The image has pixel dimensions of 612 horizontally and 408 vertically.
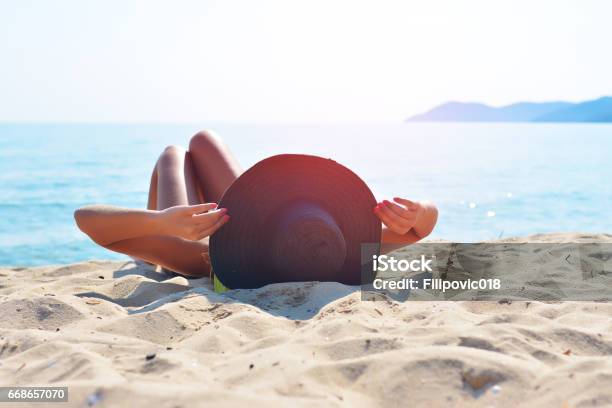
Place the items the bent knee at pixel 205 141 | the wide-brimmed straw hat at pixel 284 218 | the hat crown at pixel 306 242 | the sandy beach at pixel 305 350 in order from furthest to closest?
Result: the bent knee at pixel 205 141 < the wide-brimmed straw hat at pixel 284 218 < the hat crown at pixel 306 242 < the sandy beach at pixel 305 350

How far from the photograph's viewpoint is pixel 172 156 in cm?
432

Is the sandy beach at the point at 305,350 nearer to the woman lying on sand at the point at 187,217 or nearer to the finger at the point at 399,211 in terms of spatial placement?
the woman lying on sand at the point at 187,217

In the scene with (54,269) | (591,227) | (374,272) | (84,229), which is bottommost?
(591,227)

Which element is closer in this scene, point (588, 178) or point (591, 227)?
point (591, 227)

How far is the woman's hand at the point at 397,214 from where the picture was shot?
10.8 feet

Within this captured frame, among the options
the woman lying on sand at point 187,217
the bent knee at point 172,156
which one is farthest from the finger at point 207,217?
the bent knee at point 172,156

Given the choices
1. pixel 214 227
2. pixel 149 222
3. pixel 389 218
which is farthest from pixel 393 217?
pixel 149 222

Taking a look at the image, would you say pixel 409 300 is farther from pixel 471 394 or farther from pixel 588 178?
pixel 588 178

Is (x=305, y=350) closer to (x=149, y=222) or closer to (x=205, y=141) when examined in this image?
(x=149, y=222)

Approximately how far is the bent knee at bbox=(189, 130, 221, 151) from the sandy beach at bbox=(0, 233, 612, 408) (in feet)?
4.67

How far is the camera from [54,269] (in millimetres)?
4746

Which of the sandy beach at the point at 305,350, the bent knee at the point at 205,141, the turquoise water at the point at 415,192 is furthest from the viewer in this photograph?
the turquoise water at the point at 415,192

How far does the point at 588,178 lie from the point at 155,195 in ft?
57.3

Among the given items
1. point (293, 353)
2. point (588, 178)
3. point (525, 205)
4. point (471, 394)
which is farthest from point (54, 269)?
point (588, 178)
